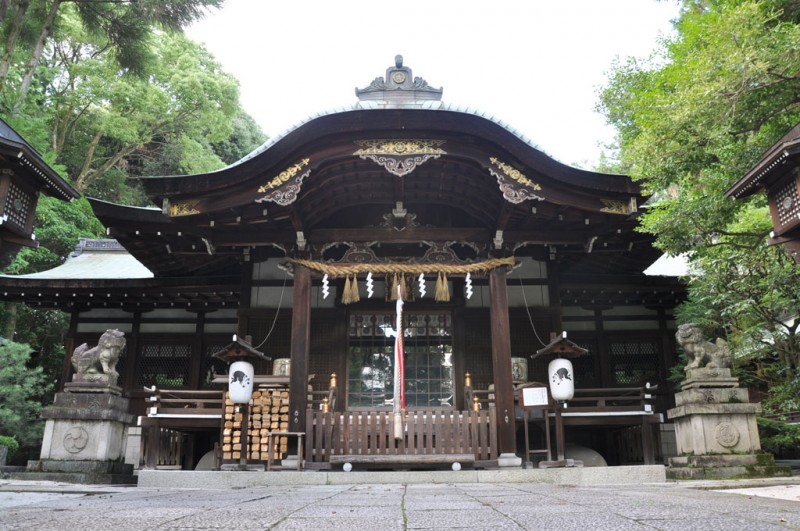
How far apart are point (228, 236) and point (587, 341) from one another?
7497 mm

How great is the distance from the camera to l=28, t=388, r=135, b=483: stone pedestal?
864cm

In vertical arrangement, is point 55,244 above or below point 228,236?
above

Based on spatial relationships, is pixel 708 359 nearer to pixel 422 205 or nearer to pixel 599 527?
pixel 422 205

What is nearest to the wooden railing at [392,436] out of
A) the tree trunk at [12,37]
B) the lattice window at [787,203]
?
the lattice window at [787,203]

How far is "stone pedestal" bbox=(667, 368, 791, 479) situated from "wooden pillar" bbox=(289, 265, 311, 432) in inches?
214

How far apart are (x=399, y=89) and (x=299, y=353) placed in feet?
18.4

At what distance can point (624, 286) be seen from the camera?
1184 cm

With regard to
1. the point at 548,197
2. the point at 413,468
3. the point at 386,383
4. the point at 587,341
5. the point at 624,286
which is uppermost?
the point at 548,197

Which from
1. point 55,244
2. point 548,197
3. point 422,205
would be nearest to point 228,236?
point 422,205

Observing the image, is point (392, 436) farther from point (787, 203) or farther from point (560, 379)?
point (787, 203)

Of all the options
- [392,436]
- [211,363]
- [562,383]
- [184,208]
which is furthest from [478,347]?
[184,208]

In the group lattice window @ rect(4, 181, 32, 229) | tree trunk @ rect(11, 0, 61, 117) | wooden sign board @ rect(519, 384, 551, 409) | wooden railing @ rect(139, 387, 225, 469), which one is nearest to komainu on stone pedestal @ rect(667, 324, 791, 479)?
wooden sign board @ rect(519, 384, 551, 409)

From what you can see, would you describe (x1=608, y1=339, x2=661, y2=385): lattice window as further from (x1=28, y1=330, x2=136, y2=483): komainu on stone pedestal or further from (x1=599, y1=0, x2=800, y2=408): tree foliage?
(x1=28, y1=330, x2=136, y2=483): komainu on stone pedestal

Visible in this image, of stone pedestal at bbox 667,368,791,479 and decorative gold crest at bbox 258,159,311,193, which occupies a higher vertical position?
decorative gold crest at bbox 258,159,311,193
